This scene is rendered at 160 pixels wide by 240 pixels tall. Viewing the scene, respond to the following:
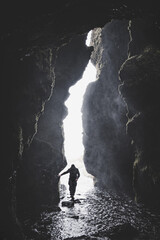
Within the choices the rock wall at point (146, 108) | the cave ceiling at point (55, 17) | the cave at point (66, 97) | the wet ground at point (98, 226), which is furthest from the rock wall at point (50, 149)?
the cave ceiling at point (55, 17)

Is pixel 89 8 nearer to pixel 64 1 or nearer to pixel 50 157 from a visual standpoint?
pixel 64 1

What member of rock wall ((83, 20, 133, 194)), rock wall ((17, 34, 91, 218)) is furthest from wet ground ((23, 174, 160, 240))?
rock wall ((83, 20, 133, 194))

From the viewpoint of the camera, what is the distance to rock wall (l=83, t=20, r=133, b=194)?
2902 centimetres

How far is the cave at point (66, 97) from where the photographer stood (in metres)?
9.71

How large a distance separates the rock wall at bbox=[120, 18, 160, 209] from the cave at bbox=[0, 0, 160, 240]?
91mm

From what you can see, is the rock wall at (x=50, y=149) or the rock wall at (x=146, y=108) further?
the rock wall at (x=146, y=108)

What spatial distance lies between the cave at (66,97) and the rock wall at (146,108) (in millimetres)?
91

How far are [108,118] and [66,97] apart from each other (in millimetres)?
10331

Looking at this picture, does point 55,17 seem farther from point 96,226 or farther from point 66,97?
point 66,97

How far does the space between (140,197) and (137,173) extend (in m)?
2.43

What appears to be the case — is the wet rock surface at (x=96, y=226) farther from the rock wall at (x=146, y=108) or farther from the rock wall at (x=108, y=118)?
the rock wall at (x=108, y=118)

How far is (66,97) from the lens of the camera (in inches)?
1000

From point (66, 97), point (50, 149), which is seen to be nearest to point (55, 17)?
point (50, 149)

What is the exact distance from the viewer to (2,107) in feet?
32.1
